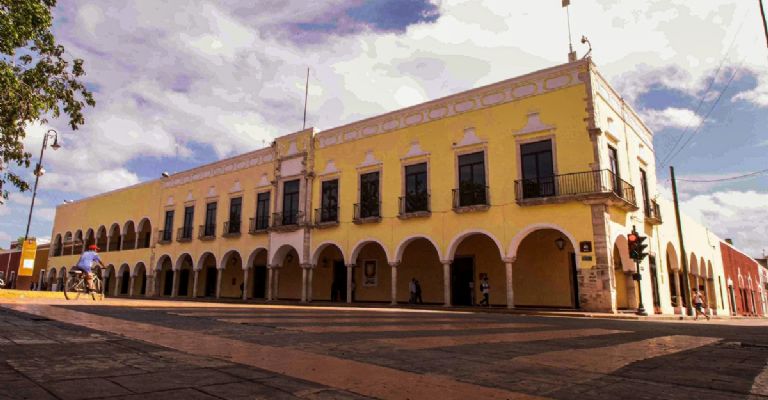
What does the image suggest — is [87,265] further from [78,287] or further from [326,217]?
[326,217]

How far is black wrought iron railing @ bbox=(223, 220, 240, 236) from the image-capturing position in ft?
86.9

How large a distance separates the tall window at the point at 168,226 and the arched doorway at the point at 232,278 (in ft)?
14.6

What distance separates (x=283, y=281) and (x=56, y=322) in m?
19.7

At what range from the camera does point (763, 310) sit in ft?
150

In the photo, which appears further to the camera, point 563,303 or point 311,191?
point 311,191

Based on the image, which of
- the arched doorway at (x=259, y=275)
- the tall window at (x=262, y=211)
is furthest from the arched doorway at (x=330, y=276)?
the arched doorway at (x=259, y=275)

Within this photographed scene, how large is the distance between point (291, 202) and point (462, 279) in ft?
30.8

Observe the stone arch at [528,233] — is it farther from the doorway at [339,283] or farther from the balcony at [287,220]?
the balcony at [287,220]

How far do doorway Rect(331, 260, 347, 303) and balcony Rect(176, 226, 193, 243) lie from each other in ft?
33.4

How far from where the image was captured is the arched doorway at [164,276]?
30950 mm

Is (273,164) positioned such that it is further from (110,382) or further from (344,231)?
(110,382)

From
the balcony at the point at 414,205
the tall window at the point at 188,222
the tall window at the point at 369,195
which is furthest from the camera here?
the tall window at the point at 188,222

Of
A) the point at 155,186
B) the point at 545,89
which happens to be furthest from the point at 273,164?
the point at 545,89

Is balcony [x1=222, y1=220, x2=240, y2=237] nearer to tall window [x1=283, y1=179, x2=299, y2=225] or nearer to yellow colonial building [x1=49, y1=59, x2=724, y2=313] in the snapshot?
yellow colonial building [x1=49, y1=59, x2=724, y2=313]
